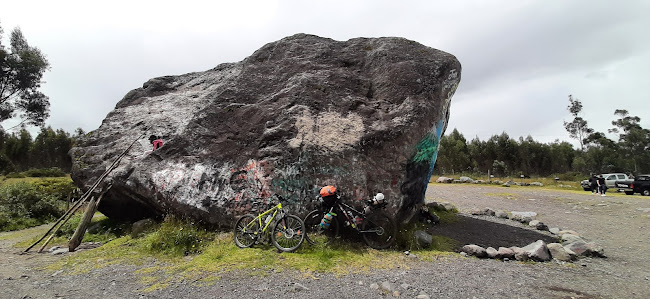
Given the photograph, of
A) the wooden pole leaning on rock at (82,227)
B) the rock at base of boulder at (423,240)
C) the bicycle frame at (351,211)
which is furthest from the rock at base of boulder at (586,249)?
the wooden pole leaning on rock at (82,227)

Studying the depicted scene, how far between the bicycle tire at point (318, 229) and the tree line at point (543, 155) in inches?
1602

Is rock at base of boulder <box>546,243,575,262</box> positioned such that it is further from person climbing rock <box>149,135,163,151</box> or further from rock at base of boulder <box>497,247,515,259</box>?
person climbing rock <box>149,135,163,151</box>

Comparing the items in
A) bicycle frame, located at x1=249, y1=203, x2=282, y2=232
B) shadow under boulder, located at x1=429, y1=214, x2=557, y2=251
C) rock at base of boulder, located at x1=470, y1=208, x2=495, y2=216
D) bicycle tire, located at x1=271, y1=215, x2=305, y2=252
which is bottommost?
shadow under boulder, located at x1=429, y1=214, x2=557, y2=251

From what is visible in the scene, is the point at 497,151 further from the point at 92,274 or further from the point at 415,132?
the point at 92,274

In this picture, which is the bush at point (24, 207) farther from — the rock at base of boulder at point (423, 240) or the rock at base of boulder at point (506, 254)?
the rock at base of boulder at point (506, 254)

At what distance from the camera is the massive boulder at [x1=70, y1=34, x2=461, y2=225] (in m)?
8.09

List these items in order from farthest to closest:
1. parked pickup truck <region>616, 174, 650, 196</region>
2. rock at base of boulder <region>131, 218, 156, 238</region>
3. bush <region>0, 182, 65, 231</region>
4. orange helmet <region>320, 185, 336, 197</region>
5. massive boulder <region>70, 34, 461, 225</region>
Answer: parked pickup truck <region>616, 174, 650, 196</region>
bush <region>0, 182, 65, 231</region>
rock at base of boulder <region>131, 218, 156, 238</region>
massive boulder <region>70, 34, 461, 225</region>
orange helmet <region>320, 185, 336, 197</region>

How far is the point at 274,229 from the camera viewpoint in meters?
7.10

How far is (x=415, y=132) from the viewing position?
27.2ft

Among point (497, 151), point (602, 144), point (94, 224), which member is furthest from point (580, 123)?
point (94, 224)

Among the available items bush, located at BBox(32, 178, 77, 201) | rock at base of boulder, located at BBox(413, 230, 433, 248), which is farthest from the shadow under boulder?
bush, located at BBox(32, 178, 77, 201)

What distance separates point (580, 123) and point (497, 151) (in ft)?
67.5

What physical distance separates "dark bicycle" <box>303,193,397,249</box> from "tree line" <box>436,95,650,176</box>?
1574 inches

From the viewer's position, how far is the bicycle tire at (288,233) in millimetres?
6941
